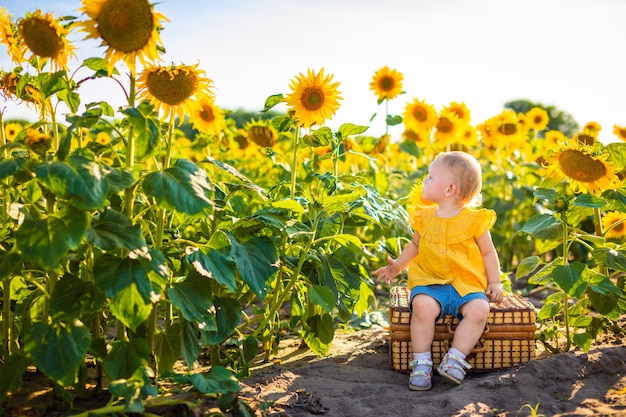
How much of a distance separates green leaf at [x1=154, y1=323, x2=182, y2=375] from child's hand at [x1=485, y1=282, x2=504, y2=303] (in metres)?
1.28

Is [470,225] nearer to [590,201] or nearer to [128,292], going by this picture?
[590,201]

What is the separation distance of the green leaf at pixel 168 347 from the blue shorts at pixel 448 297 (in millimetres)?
987

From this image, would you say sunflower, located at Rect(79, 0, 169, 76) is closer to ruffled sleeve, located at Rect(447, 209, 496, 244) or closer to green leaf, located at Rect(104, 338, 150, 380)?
green leaf, located at Rect(104, 338, 150, 380)

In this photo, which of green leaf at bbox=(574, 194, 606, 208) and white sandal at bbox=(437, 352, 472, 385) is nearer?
white sandal at bbox=(437, 352, 472, 385)

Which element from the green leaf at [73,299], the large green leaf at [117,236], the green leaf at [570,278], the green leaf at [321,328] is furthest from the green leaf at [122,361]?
the green leaf at [570,278]

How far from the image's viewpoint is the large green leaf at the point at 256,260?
2.40m

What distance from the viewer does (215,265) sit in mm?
2318

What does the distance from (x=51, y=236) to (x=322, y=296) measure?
103 cm

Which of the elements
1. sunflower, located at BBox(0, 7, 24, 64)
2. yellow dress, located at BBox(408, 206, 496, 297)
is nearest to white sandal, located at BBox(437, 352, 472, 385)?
yellow dress, located at BBox(408, 206, 496, 297)

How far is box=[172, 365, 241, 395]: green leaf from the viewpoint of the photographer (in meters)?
2.17

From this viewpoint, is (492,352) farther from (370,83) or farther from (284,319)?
(370,83)

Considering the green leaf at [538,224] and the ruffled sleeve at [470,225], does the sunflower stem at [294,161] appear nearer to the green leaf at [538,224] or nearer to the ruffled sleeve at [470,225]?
the ruffled sleeve at [470,225]

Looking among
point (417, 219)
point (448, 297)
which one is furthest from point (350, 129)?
point (448, 297)

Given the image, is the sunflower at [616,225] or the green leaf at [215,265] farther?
the sunflower at [616,225]
